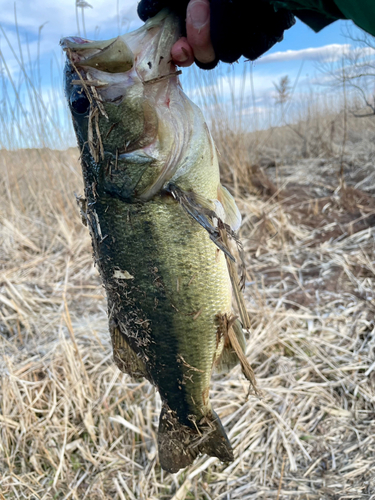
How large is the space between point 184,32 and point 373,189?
15.2 ft

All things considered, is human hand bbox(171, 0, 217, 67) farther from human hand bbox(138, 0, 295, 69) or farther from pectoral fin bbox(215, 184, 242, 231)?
pectoral fin bbox(215, 184, 242, 231)

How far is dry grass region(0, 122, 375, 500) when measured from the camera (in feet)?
7.13

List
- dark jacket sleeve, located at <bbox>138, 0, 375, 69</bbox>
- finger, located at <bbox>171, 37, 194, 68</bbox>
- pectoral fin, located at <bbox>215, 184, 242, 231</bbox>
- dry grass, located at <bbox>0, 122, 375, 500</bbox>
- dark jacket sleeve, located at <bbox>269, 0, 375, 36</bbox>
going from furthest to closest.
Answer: dry grass, located at <bbox>0, 122, 375, 500</bbox> → pectoral fin, located at <bbox>215, 184, 242, 231</bbox> → finger, located at <bbox>171, 37, 194, 68</bbox> → dark jacket sleeve, located at <bbox>138, 0, 375, 69</bbox> → dark jacket sleeve, located at <bbox>269, 0, 375, 36</bbox>

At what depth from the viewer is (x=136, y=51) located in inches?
49.8

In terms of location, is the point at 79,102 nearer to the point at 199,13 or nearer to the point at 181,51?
the point at 181,51

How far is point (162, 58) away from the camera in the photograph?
1.26 m

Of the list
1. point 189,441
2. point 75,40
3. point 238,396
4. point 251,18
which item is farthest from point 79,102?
point 238,396

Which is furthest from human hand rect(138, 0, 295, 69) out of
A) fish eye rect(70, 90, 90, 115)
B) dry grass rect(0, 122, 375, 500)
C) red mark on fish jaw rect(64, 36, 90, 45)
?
dry grass rect(0, 122, 375, 500)

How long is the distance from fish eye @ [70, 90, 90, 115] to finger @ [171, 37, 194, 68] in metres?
0.34

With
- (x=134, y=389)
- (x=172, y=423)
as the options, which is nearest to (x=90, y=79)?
(x=172, y=423)

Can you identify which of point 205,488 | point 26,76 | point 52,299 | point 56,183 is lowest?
point 205,488

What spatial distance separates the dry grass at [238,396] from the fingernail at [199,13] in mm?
1419

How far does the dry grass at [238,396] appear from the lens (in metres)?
2.17

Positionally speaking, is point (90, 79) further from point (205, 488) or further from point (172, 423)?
point (205, 488)
